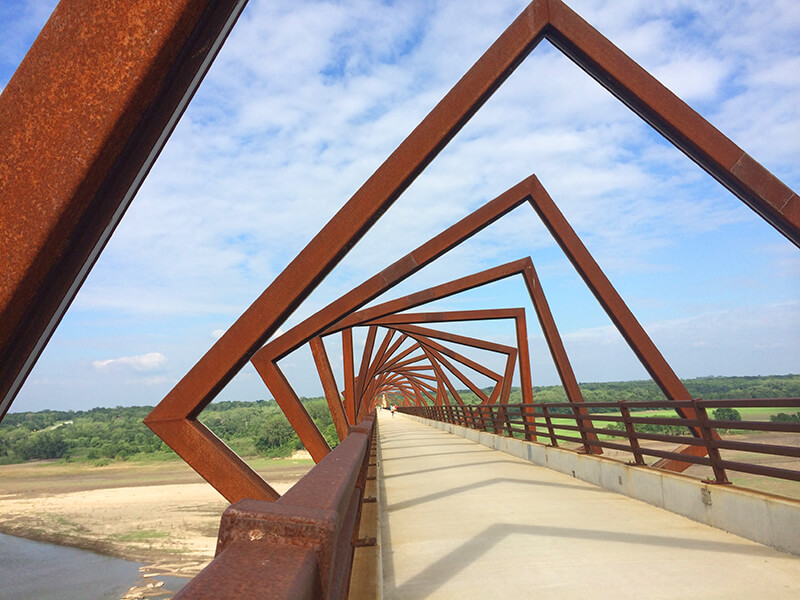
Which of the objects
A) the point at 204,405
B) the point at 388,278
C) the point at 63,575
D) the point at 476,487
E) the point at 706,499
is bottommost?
the point at 63,575

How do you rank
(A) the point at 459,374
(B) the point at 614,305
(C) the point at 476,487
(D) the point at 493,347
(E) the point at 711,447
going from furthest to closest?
(A) the point at 459,374 → (D) the point at 493,347 → (B) the point at 614,305 → (C) the point at 476,487 → (E) the point at 711,447

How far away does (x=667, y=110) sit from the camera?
26.5 ft

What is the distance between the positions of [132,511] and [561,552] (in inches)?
1989

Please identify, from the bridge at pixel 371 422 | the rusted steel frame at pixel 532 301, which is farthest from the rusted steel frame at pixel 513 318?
the bridge at pixel 371 422

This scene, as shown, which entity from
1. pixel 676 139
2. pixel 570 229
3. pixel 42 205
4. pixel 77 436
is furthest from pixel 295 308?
pixel 77 436

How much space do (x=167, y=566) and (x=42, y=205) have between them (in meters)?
33.7

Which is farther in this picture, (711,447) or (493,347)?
(493,347)

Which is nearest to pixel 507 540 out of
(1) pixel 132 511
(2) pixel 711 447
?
(2) pixel 711 447

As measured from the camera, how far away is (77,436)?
13162 centimetres

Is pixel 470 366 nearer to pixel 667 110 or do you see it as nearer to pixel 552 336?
pixel 552 336

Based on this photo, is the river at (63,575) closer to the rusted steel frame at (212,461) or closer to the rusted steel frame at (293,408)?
the rusted steel frame at (293,408)

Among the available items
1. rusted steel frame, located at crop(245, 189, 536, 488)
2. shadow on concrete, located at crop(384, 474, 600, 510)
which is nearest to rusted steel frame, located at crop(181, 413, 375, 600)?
shadow on concrete, located at crop(384, 474, 600, 510)

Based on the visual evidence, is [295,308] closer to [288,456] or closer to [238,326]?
[238,326]

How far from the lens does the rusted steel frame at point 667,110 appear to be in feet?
25.5
